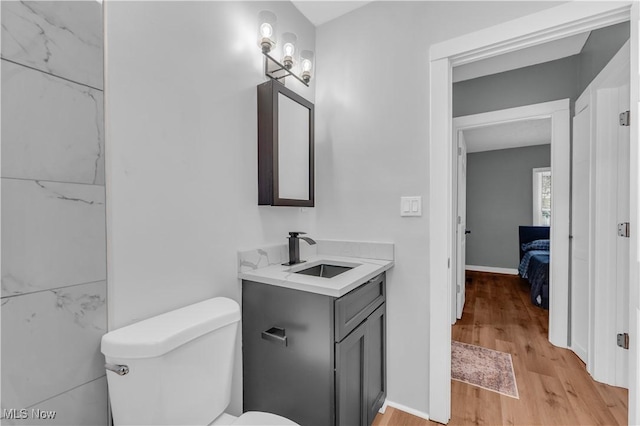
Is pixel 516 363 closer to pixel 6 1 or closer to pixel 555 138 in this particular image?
pixel 555 138

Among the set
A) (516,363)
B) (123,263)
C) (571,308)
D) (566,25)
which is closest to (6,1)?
(123,263)

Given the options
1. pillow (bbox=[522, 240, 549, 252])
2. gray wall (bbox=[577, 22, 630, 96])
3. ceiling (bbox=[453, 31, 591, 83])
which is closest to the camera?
gray wall (bbox=[577, 22, 630, 96])

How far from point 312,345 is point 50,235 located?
99 cm

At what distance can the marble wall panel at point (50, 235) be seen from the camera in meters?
0.76

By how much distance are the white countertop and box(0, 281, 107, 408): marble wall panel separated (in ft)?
2.08

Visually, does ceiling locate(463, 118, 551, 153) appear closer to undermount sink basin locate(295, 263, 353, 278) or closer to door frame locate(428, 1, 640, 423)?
door frame locate(428, 1, 640, 423)

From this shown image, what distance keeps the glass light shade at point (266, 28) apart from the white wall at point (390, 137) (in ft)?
1.79

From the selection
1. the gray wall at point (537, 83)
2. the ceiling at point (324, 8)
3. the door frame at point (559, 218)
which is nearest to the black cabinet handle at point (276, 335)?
the door frame at point (559, 218)

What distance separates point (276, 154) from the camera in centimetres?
156

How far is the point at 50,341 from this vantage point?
0.83 meters

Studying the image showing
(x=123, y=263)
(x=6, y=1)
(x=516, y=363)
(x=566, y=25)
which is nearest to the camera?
(x=6, y=1)

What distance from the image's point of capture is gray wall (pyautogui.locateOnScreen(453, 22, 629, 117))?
6.81 ft

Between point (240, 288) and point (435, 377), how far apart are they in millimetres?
1174

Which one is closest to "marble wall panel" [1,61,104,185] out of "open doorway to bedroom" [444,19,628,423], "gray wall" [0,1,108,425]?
"gray wall" [0,1,108,425]
